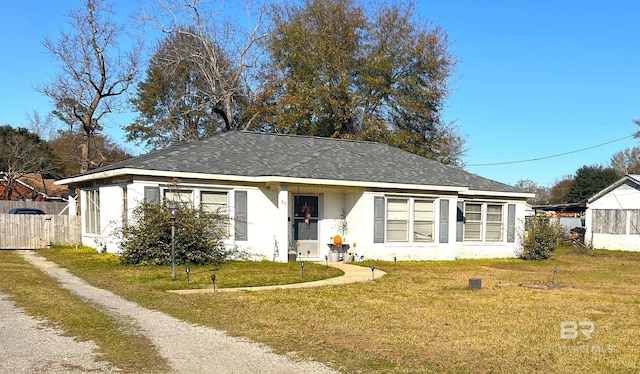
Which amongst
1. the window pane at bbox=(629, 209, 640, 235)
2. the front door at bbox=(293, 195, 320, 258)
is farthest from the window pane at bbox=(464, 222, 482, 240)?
the window pane at bbox=(629, 209, 640, 235)

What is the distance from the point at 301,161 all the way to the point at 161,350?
1260 cm

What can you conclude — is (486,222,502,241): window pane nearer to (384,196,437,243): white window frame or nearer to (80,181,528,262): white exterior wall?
(80,181,528,262): white exterior wall

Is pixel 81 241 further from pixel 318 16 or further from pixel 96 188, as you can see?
pixel 318 16

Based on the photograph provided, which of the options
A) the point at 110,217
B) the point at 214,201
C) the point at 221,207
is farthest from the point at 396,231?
the point at 110,217

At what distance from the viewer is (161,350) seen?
6469mm

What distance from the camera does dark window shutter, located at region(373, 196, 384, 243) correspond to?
59.6 ft

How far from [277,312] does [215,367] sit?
3216mm

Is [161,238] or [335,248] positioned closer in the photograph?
[161,238]

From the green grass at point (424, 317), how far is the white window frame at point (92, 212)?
427cm

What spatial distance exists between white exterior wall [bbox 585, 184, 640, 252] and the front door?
55.4 ft

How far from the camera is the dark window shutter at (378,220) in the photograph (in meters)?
18.2

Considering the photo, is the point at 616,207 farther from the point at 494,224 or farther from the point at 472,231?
the point at 472,231

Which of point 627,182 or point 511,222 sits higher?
point 627,182

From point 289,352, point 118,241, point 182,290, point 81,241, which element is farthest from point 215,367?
point 81,241
